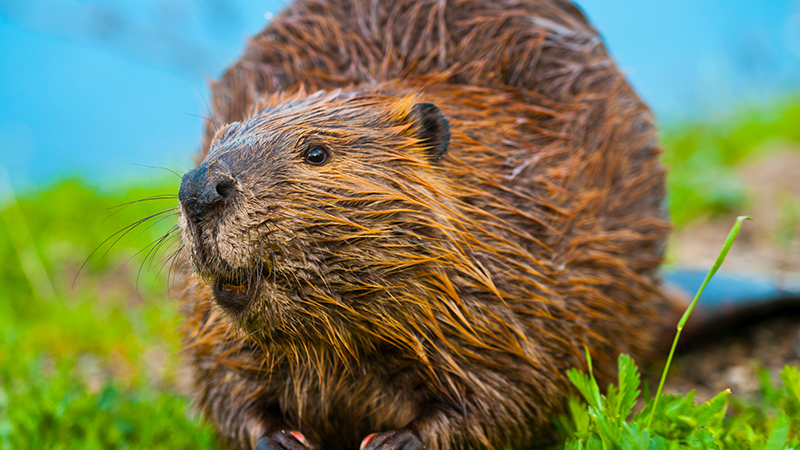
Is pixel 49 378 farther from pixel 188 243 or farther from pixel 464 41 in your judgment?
pixel 464 41

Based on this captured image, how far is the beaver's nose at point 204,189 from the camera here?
4.76ft

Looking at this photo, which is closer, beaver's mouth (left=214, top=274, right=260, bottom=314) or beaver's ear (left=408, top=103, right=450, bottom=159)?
beaver's mouth (left=214, top=274, right=260, bottom=314)

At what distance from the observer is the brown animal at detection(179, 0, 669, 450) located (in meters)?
1.58

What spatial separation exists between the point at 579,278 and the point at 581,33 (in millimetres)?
1054

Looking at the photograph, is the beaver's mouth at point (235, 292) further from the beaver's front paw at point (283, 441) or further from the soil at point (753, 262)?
the soil at point (753, 262)

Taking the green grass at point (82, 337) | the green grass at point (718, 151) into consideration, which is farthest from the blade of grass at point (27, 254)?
the green grass at point (718, 151)

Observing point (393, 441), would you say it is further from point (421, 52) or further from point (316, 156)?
point (421, 52)

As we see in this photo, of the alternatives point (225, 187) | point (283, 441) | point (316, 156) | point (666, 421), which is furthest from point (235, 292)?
point (666, 421)

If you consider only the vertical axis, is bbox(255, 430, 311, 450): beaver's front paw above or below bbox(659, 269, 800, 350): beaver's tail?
above

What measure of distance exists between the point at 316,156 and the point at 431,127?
35cm

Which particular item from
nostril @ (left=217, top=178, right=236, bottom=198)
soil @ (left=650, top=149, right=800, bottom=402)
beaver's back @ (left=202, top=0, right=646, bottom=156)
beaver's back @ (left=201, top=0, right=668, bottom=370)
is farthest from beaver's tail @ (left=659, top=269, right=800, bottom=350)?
nostril @ (left=217, top=178, right=236, bottom=198)

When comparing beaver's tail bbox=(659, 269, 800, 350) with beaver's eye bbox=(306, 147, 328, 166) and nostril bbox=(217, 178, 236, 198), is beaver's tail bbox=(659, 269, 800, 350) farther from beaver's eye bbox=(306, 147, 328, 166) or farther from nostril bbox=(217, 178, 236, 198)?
nostril bbox=(217, 178, 236, 198)

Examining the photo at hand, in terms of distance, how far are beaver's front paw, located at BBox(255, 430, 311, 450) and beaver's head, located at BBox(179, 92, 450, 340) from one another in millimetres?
382

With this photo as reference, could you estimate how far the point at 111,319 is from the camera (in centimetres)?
368
